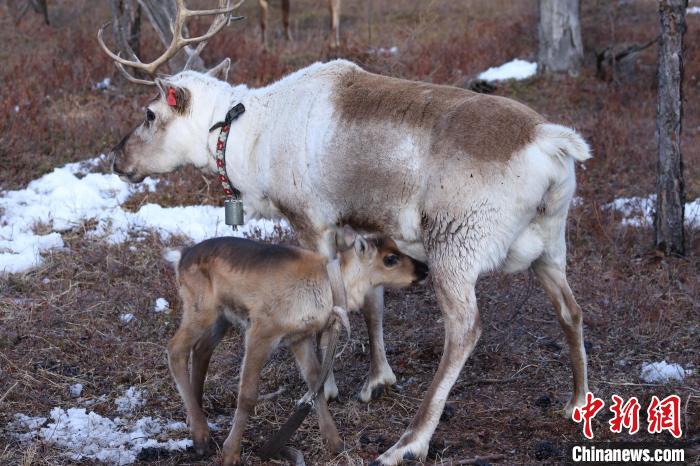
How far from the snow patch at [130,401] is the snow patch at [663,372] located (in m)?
2.91

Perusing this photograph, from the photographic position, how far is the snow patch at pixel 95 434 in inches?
189

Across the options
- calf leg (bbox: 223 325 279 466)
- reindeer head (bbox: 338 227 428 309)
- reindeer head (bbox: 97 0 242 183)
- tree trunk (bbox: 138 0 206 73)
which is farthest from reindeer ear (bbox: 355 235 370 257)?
tree trunk (bbox: 138 0 206 73)

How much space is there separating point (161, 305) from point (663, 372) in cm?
334

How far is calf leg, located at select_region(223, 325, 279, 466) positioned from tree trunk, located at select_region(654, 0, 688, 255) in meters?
4.02

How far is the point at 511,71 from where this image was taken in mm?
12422

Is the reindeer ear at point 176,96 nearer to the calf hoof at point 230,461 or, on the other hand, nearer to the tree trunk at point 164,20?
the calf hoof at point 230,461

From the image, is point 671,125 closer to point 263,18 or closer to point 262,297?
point 262,297

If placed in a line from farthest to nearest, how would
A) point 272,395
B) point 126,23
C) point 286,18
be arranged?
point 286,18
point 126,23
point 272,395

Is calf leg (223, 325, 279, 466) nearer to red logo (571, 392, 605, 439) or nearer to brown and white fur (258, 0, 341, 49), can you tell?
red logo (571, 392, 605, 439)

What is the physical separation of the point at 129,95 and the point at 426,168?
7.56 metres

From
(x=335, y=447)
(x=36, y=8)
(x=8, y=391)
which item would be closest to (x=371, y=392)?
(x=335, y=447)

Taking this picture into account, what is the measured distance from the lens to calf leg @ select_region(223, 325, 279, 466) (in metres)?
4.60

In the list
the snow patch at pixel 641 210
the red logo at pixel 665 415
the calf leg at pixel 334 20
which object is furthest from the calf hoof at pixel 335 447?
the calf leg at pixel 334 20

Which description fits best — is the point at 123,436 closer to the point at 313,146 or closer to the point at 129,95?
the point at 313,146
